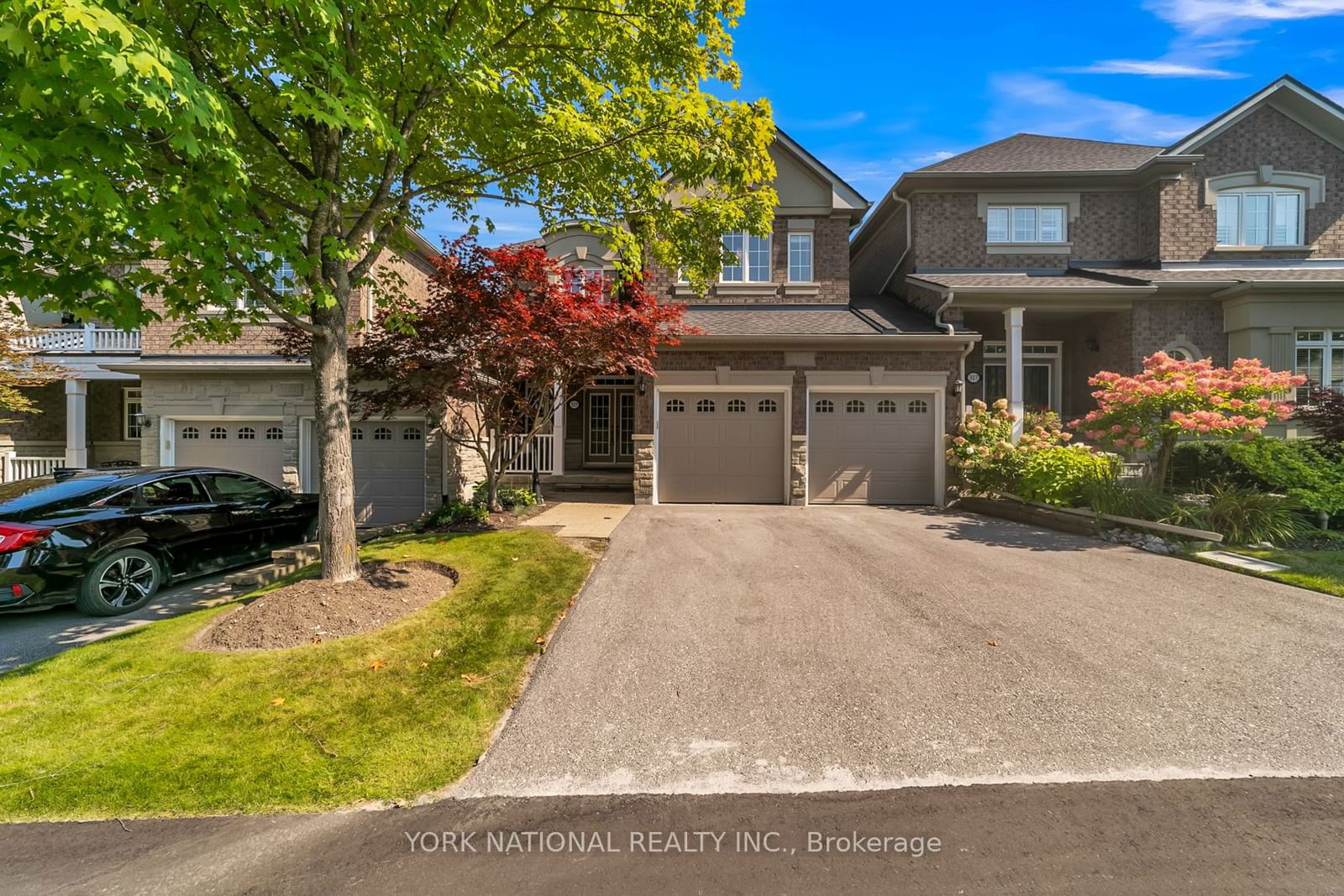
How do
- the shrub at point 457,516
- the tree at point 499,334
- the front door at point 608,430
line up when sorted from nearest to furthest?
the tree at point 499,334 < the shrub at point 457,516 < the front door at point 608,430

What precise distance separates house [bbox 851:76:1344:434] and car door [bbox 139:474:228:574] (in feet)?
43.7

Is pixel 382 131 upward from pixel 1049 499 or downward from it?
upward

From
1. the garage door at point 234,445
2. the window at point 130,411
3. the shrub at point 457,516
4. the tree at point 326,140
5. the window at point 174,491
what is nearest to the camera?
the tree at point 326,140

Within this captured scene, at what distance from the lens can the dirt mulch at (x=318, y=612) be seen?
4.88 m

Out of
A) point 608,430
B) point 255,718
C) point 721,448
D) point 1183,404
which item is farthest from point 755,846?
point 608,430

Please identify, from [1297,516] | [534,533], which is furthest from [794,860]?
[1297,516]

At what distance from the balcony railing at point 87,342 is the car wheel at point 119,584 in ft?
40.0

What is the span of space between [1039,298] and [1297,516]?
247 inches

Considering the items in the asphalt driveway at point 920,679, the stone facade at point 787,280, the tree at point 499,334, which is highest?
the stone facade at point 787,280

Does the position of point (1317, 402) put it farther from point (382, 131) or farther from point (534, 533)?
point (382, 131)

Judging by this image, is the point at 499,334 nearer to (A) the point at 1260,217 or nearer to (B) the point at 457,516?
(B) the point at 457,516

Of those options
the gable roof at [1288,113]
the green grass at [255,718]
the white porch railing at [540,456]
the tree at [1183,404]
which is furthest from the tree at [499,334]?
the gable roof at [1288,113]

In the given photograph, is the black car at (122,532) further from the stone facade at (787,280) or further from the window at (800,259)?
the window at (800,259)

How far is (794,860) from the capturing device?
8.31 feet
